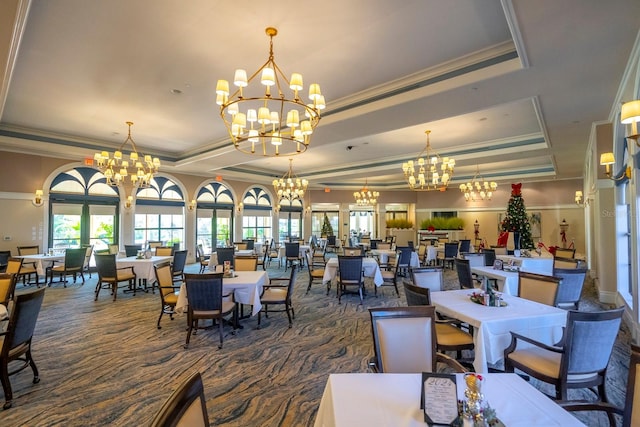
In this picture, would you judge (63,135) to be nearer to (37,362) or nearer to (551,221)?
(37,362)

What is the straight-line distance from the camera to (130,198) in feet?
33.7

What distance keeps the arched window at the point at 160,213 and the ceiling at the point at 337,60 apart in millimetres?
3731

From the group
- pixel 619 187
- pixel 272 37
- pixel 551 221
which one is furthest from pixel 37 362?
→ pixel 551 221

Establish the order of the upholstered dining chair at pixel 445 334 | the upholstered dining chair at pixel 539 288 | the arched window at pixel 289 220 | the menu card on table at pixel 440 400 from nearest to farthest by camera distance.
→ the menu card on table at pixel 440 400, the upholstered dining chair at pixel 445 334, the upholstered dining chair at pixel 539 288, the arched window at pixel 289 220

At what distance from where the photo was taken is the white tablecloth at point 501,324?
→ 109 inches

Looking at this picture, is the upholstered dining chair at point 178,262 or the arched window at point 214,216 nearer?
the upholstered dining chair at point 178,262

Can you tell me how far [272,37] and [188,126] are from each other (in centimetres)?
429

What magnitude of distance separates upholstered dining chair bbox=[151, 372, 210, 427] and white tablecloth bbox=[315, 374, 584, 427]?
582 mm

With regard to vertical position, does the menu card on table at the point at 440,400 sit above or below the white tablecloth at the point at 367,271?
above

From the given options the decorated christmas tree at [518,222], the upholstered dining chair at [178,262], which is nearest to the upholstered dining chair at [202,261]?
the upholstered dining chair at [178,262]

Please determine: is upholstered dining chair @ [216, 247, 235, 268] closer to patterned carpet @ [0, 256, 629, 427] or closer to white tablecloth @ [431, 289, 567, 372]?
patterned carpet @ [0, 256, 629, 427]

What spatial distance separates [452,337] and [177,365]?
302cm

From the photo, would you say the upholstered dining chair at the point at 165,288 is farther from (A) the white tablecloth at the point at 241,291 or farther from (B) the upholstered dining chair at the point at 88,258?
(B) the upholstered dining chair at the point at 88,258

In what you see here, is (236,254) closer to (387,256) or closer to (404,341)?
(387,256)
